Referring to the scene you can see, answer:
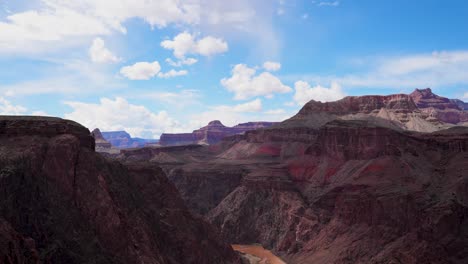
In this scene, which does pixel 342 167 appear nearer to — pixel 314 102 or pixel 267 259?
pixel 267 259

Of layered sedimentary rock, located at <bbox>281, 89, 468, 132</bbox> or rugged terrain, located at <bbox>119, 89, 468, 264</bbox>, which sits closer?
rugged terrain, located at <bbox>119, 89, 468, 264</bbox>

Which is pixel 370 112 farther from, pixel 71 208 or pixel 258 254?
pixel 71 208

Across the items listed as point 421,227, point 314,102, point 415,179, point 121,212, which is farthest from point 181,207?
point 314,102

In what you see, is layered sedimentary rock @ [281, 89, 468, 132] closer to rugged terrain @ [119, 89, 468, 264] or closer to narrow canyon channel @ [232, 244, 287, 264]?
rugged terrain @ [119, 89, 468, 264]

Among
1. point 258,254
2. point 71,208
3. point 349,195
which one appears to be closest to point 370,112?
point 349,195

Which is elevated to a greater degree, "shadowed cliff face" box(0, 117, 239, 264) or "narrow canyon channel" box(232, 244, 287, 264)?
"shadowed cliff face" box(0, 117, 239, 264)

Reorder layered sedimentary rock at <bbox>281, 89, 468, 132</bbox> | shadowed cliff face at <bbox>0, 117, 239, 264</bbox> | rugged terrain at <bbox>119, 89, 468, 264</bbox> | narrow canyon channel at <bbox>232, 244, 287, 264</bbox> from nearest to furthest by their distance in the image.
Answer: shadowed cliff face at <bbox>0, 117, 239, 264</bbox>
rugged terrain at <bbox>119, 89, 468, 264</bbox>
narrow canyon channel at <bbox>232, 244, 287, 264</bbox>
layered sedimentary rock at <bbox>281, 89, 468, 132</bbox>

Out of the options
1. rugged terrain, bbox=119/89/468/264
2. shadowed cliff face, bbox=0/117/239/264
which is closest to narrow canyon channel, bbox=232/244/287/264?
rugged terrain, bbox=119/89/468/264
